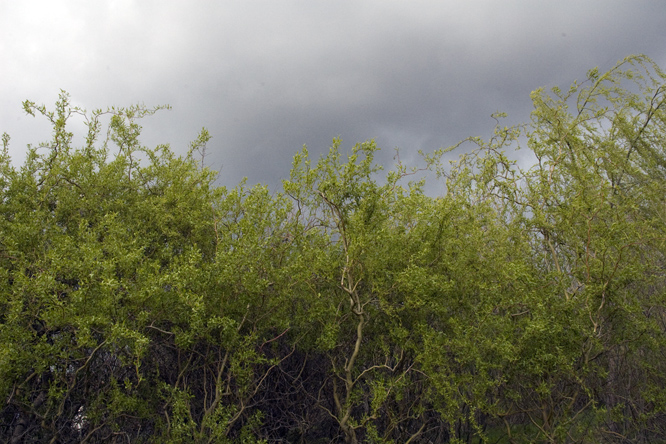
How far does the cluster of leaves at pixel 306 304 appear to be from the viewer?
5.76m

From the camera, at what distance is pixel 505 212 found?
844 centimetres

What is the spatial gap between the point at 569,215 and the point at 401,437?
4.13 m

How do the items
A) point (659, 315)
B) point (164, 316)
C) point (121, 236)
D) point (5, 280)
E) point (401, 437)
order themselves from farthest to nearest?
point (659, 315) → point (401, 437) → point (121, 236) → point (164, 316) → point (5, 280)

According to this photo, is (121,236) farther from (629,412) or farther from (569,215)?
(629,412)

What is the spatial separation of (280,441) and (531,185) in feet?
19.0

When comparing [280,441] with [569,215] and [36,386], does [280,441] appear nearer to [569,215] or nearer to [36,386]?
[36,386]

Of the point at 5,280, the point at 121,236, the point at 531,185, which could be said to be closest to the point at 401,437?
the point at 531,185

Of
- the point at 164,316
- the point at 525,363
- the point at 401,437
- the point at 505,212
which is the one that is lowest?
the point at 401,437

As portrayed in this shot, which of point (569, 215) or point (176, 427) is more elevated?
point (569, 215)

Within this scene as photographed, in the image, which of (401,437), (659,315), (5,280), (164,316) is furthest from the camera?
(659,315)

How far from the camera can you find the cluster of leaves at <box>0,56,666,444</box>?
5.76 meters

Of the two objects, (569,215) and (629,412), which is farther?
(629,412)

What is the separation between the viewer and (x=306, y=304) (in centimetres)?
703

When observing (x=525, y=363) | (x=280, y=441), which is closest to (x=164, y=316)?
(x=280, y=441)
